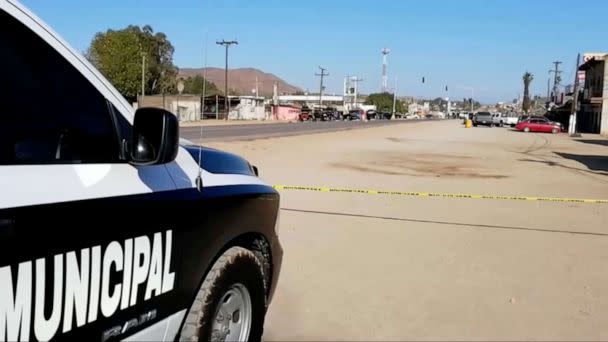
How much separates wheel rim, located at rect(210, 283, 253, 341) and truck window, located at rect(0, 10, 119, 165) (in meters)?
1.07

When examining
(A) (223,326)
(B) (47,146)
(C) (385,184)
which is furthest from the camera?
(C) (385,184)

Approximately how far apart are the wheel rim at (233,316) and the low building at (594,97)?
5693cm

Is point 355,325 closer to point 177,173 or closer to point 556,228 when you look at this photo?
point 177,173

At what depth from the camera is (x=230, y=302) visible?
126 inches

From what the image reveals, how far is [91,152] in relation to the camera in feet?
7.57

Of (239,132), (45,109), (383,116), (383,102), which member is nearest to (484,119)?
(239,132)

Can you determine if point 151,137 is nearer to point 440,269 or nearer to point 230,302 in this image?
point 230,302

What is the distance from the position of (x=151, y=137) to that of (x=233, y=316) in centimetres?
131

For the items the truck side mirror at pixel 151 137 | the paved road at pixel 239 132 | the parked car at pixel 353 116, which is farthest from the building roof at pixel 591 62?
the truck side mirror at pixel 151 137

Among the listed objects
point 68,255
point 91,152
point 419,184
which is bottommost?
point 419,184

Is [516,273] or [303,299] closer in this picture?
[303,299]

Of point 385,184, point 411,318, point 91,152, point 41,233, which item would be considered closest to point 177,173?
point 91,152

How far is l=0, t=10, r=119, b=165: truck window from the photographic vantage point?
6.62 ft

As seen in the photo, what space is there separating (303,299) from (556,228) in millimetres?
4948
